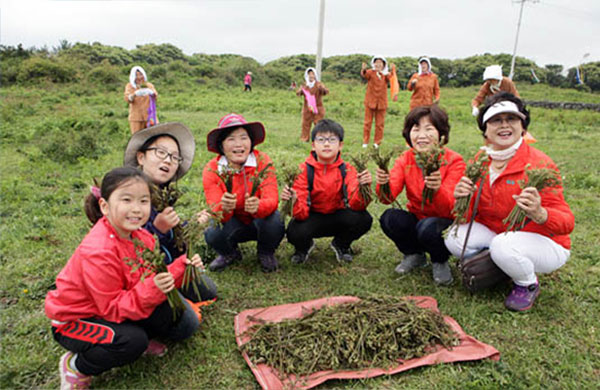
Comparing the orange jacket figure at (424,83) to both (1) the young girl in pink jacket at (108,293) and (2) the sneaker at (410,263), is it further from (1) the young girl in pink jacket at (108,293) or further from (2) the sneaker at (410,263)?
(1) the young girl in pink jacket at (108,293)

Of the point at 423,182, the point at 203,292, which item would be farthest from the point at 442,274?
the point at 203,292

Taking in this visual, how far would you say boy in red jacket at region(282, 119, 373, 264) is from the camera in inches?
146

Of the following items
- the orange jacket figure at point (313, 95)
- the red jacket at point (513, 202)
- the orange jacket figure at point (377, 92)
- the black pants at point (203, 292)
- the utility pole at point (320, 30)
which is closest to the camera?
the red jacket at point (513, 202)

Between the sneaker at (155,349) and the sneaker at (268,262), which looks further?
the sneaker at (268,262)

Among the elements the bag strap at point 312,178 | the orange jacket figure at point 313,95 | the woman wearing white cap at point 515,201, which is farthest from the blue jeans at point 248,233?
the orange jacket figure at point 313,95

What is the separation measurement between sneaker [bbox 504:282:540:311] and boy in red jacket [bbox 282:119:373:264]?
1366 mm

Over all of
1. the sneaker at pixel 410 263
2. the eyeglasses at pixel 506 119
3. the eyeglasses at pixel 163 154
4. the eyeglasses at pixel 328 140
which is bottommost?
the sneaker at pixel 410 263

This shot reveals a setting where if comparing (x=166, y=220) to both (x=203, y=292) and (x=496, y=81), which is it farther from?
(x=496, y=81)

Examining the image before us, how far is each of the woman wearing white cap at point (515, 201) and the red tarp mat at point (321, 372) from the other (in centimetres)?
63

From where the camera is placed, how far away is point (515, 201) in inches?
121

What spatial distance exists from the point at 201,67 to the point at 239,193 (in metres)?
31.8

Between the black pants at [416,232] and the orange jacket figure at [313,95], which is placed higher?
the orange jacket figure at [313,95]

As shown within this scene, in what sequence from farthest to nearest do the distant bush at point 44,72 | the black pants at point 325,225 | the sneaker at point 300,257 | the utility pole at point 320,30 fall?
the distant bush at point 44,72
the utility pole at point 320,30
the sneaker at point 300,257
the black pants at point 325,225

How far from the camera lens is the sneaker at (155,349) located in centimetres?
262
